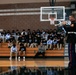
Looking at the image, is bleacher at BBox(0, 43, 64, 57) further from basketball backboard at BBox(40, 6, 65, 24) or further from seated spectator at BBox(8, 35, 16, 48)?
basketball backboard at BBox(40, 6, 65, 24)

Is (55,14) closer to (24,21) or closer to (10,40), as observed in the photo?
(10,40)

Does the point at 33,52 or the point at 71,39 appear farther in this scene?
the point at 33,52

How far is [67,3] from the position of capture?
24.0 m

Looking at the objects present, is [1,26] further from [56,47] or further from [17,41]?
[56,47]

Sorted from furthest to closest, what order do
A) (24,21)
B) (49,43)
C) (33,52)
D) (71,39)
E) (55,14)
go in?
1. (24,21)
2. (49,43)
3. (33,52)
4. (55,14)
5. (71,39)

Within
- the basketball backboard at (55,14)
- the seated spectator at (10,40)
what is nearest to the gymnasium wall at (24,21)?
the seated spectator at (10,40)

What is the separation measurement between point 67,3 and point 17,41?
6.37 m

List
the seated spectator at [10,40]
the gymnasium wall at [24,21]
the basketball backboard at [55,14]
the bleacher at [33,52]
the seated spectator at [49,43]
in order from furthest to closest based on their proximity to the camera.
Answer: the gymnasium wall at [24,21] < the seated spectator at [10,40] < the seated spectator at [49,43] < the bleacher at [33,52] < the basketball backboard at [55,14]

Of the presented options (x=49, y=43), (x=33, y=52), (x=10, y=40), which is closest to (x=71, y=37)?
(x=33, y=52)

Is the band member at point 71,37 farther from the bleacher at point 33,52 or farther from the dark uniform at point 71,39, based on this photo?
the bleacher at point 33,52

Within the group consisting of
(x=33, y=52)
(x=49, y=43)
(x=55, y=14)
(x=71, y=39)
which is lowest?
(x=33, y=52)

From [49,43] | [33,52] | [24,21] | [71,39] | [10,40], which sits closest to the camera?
[71,39]

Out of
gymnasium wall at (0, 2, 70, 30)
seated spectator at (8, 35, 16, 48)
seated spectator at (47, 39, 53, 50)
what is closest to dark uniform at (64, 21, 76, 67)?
seated spectator at (47, 39, 53, 50)

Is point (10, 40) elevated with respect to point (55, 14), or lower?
lower
